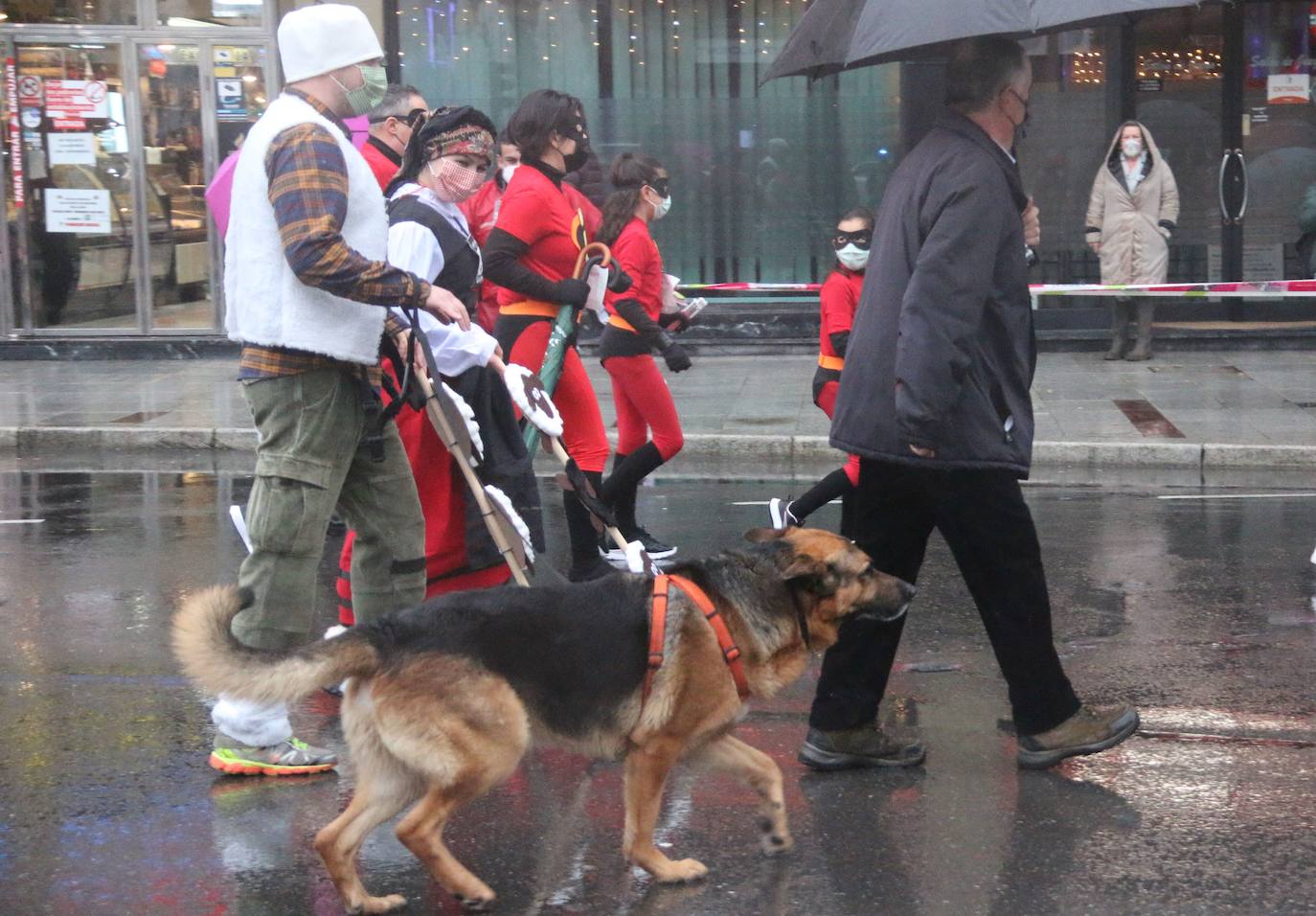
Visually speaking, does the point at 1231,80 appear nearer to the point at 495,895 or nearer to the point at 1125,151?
the point at 1125,151

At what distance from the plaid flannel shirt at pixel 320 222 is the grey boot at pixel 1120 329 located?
428 inches

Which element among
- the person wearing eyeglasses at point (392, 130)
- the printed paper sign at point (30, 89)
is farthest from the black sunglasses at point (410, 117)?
the printed paper sign at point (30, 89)

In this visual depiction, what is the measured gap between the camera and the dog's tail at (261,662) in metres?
3.80

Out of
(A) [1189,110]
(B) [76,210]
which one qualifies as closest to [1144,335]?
(A) [1189,110]

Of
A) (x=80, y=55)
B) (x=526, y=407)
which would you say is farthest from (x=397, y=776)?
(x=80, y=55)

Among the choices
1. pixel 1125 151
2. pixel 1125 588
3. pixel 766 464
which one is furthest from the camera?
pixel 1125 151

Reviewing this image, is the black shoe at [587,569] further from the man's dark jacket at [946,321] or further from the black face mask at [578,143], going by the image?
the man's dark jacket at [946,321]

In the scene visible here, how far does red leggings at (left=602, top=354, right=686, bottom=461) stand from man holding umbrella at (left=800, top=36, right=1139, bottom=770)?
9.60ft

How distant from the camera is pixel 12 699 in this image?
562 centimetres

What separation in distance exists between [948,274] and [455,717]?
1.75m

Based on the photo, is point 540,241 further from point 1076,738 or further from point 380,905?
point 380,905

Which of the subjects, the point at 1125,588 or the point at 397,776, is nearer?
the point at 397,776

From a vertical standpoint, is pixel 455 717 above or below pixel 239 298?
below

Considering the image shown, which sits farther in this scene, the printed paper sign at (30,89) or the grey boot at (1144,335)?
the printed paper sign at (30,89)
